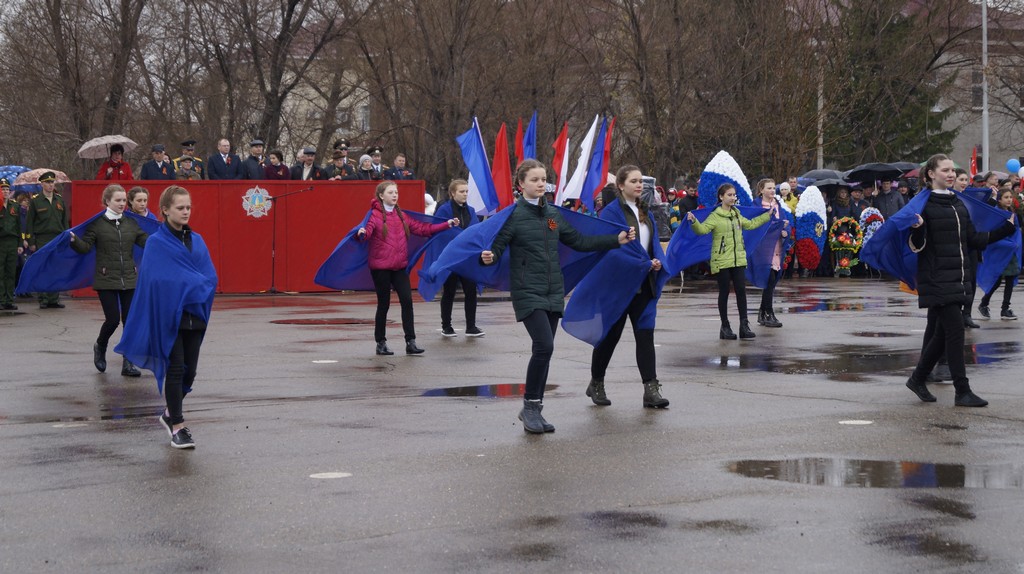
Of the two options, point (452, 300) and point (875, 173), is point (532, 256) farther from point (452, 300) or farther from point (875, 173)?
point (875, 173)

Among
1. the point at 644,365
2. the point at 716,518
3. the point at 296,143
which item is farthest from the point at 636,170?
the point at 296,143

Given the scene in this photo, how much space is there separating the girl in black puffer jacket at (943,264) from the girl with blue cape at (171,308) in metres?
5.03

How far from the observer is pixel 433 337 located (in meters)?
15.8

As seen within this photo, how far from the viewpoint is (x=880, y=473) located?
746 centimetres

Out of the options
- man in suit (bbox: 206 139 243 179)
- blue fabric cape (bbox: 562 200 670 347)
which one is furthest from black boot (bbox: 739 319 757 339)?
man in suit (bbox: 206 139 243 179)

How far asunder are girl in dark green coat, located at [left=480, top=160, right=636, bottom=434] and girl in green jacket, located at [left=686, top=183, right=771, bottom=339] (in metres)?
6.07

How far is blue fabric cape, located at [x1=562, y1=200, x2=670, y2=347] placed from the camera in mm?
9992

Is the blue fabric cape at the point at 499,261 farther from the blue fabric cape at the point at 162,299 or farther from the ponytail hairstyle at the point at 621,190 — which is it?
the blue fabric cape at the point at 162,299

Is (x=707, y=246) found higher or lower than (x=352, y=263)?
higher

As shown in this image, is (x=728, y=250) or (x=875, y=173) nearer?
(x=728, y=250)

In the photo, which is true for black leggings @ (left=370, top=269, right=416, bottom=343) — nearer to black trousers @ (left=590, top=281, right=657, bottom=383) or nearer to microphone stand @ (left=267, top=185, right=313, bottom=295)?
black trousers @ (left=590, top=281, right=657, bottom=383)

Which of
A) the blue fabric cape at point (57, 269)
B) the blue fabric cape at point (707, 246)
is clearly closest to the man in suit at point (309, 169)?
the blue fabric cape at point (707, 246)

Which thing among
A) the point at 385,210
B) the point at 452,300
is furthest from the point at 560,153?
the point at 385,210

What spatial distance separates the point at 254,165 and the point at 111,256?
11.1 meters
